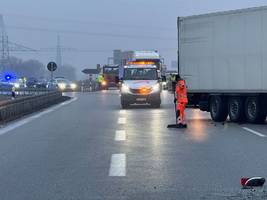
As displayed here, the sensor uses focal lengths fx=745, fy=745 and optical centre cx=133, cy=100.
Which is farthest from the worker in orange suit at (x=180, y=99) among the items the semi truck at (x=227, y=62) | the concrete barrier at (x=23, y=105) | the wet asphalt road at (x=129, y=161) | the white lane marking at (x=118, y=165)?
the white lane marking at (x=118, y=165)

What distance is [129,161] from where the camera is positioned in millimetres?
13531

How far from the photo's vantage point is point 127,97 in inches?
1438

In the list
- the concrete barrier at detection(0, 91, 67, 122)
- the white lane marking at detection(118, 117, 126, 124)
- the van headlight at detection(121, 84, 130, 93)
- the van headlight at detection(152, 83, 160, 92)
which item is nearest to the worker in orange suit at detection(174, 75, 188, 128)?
the white lane marking at detection(118, 117, 126, 124)

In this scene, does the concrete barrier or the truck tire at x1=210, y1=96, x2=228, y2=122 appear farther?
the concrete barrier

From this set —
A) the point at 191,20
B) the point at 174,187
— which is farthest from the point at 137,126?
the point at 174,187

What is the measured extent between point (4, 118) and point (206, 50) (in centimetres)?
731

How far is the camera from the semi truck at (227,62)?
2228 centimetres

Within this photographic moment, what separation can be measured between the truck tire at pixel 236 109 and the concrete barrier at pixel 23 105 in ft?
25.3

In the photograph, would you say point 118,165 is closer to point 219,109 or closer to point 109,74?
point 219,109

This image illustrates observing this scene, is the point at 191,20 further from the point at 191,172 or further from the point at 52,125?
the point at 191,172

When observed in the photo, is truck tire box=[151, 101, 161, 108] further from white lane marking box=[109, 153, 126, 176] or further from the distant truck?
the distant truck

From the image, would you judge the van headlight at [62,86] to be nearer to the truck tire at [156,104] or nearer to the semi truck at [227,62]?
the truck tire at [156,104]

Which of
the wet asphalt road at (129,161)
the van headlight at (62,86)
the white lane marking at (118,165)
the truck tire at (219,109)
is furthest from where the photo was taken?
the van headlight at (62,86)

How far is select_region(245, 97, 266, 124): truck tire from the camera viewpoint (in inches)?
894
